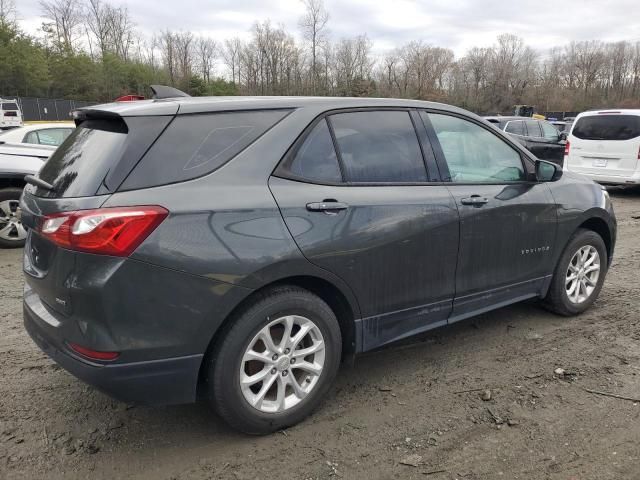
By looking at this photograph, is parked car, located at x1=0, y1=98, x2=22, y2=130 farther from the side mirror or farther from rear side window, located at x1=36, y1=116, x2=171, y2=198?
the side mirror

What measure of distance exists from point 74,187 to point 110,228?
0.37 meters

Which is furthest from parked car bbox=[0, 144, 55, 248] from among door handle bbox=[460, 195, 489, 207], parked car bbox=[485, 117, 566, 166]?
parked car bbox=[485, 117, 566, 166]

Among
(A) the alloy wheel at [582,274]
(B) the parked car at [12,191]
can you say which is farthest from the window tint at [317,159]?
(B) the parked car at [12,191]

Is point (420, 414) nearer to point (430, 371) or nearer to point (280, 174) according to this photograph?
point (430, 371)

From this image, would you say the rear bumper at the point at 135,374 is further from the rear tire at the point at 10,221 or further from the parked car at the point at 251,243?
the rear tire at the point at 10,221

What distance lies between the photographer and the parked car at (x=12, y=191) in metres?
6.36

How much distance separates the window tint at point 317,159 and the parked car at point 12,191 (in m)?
4.92

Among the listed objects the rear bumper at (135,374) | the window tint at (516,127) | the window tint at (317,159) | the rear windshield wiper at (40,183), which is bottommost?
the rear bumper at (135,374)

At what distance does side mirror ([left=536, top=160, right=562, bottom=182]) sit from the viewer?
3.88 meters

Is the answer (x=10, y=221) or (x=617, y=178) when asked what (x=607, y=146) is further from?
(x=10, y=221)

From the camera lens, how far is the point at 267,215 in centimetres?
253

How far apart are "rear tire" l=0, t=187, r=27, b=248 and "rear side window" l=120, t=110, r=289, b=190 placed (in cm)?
490

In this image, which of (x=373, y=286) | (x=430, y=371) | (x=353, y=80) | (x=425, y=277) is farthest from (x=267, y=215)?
(x=353, y=80)

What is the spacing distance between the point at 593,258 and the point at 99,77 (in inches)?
2539
